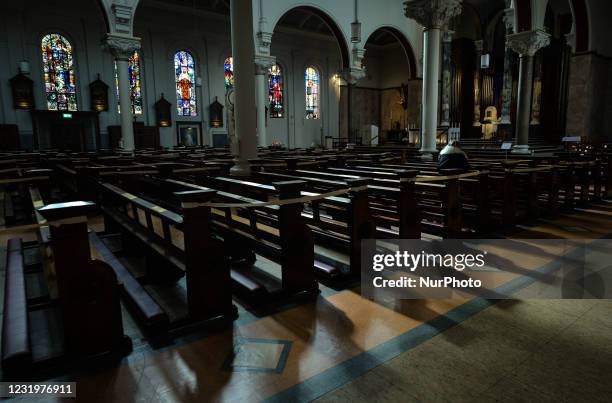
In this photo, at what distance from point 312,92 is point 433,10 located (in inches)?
618

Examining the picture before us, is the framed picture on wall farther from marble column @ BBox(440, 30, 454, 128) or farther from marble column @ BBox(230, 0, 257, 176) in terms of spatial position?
marble column @ BBox(230, 0, 257, 176)

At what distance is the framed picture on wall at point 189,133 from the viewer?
20469 millimetres

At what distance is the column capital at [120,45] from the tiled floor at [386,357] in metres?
13.8

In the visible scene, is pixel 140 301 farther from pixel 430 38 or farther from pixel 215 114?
pixel 215 114

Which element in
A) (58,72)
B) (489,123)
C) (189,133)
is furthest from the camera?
(489,123)

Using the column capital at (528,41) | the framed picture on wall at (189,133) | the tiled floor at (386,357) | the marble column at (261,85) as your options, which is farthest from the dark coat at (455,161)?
the framed picture on wall at (189,133)

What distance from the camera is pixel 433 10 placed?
35.0 feet

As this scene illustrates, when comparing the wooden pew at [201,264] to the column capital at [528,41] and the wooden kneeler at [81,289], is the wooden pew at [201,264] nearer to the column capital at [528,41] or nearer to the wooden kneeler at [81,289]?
the wooden kneeler at [81,289]

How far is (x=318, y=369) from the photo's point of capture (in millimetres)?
2473

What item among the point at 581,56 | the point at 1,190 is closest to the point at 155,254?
the point at 1,190

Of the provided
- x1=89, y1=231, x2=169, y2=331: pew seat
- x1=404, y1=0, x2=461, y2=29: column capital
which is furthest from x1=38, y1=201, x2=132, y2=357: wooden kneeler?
x1=404, y1=0, x2=461, y2=29: column capital

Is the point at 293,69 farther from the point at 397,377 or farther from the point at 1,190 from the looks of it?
the point at 397,377

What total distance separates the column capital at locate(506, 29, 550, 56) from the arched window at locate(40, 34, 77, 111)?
1769 centimetres

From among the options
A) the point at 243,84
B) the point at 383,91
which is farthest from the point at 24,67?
the point at 383,91
